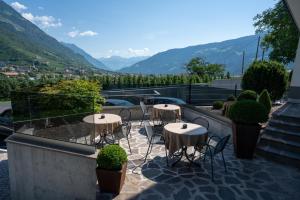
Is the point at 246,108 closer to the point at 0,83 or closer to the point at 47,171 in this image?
Result: the point at 47,171

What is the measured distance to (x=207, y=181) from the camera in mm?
4820

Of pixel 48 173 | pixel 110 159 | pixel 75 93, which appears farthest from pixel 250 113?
pixel 75 93

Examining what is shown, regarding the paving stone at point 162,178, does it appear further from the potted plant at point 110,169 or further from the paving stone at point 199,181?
the potted plant at point 110,169

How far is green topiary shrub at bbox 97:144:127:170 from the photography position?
166 inches

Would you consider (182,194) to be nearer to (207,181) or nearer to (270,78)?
(207,181)

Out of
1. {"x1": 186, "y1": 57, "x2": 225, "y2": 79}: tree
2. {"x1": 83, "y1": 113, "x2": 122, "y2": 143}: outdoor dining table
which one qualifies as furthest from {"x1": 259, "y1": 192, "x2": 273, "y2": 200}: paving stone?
{"x1": 186, "y1": 57, "x2": 225, "y2": 79}: tree

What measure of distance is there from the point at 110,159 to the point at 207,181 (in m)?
2.04

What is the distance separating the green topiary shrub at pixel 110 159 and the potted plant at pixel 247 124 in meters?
3.10

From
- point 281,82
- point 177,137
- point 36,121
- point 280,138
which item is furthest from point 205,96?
point 36,121

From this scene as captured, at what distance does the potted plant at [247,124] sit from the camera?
5668 mm

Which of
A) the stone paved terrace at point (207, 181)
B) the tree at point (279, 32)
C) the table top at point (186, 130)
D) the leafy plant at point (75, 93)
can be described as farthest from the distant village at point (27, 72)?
the tree at point (279, 32)

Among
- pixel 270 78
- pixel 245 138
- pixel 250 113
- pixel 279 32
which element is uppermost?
pixel 279 32

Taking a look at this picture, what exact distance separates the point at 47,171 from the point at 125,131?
2571 millimetres

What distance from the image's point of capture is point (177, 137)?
525cm
